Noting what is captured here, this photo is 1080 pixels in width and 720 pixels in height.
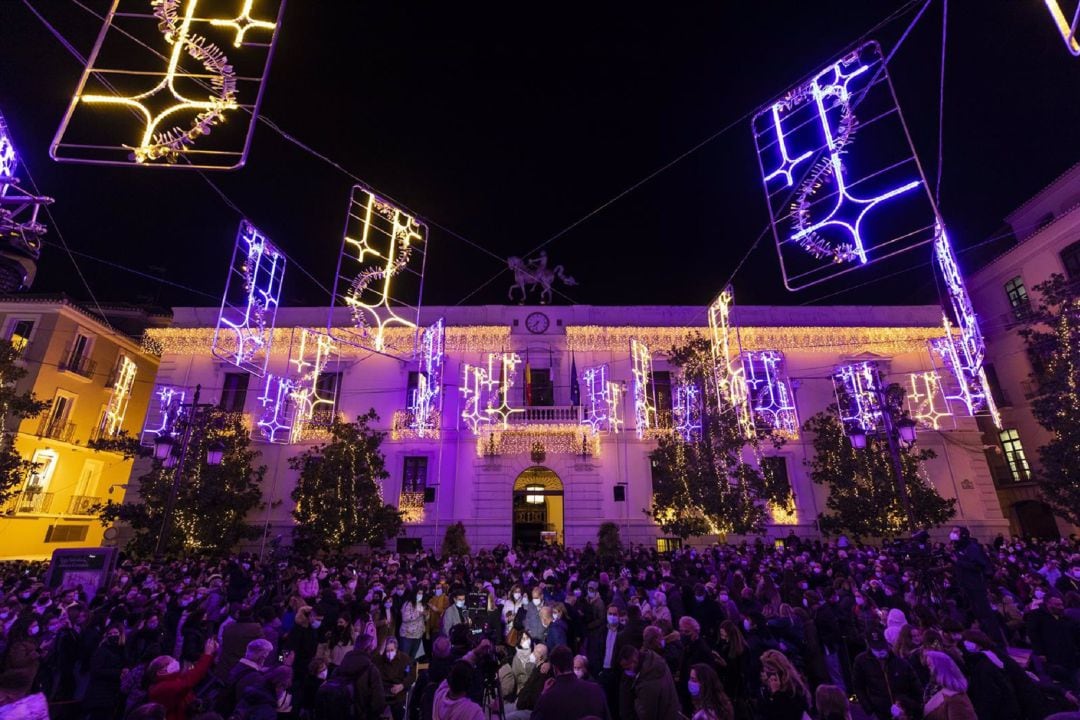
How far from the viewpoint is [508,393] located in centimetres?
2345

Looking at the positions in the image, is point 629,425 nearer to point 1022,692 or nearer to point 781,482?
point 781,482

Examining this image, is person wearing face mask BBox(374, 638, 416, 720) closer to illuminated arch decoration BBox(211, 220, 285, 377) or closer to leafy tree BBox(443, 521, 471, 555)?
illuminated arch decoration BBox(211, 220, 285, 377)

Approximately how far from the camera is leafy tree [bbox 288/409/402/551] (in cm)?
1916

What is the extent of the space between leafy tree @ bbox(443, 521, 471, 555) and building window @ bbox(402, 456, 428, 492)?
2.77 m

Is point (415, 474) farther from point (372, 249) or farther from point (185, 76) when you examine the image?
point (185, 76)

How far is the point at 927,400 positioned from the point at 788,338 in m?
6.54

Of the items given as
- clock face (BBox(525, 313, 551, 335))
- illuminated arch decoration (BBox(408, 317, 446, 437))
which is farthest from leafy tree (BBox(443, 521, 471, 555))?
clock face (BBox(525, 313, 551, 335))

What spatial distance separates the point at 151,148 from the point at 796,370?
81.9 ft

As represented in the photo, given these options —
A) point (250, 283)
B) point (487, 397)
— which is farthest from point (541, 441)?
point (250, 283)

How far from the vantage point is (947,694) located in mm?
3920

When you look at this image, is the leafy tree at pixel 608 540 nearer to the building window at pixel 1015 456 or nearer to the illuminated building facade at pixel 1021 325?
the illuminated building facade at pixel 1021 325

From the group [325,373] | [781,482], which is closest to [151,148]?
[325,373]

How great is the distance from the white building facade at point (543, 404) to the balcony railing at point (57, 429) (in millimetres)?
4504

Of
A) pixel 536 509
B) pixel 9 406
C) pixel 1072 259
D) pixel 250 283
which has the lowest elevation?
pixel 536 509
